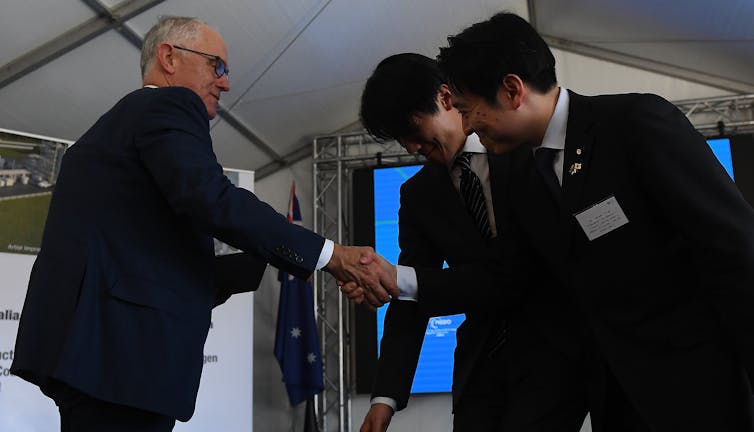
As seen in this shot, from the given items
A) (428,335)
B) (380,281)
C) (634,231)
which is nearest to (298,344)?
(428,335)

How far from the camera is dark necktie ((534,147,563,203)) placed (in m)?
1.46

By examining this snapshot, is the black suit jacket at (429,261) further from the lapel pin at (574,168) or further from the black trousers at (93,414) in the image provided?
the black trousers at (93,414)

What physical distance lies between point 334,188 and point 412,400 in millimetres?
1892

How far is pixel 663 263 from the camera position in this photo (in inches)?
50.3

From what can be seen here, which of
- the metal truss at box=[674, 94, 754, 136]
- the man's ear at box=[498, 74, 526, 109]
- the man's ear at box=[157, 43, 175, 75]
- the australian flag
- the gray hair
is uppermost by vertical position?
the metal truss at box=[674, 94, 754, 136]

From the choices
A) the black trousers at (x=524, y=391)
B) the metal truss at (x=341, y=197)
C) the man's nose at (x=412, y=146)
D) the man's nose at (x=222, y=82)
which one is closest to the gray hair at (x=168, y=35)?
the man's nose at (x=222, y=82)

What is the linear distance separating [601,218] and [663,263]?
12 cm

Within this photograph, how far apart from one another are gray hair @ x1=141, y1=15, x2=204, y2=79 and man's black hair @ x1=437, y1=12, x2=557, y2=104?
29.9 inches

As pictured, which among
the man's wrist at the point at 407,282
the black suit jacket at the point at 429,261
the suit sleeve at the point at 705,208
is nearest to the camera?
the suit sleeve at the point at 705,208

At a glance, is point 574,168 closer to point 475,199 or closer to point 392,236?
point 475,199

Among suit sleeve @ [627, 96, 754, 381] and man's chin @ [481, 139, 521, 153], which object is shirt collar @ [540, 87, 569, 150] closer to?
man's chin @ [481, 139, 521, 153]

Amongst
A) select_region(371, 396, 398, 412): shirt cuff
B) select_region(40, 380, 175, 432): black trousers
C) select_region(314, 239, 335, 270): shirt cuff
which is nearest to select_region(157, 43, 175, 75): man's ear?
select_region(314, 239, 335, 270): shirt cuff

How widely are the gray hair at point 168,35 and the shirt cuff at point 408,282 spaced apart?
0.79 m

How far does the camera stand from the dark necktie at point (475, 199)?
1.79 meters
